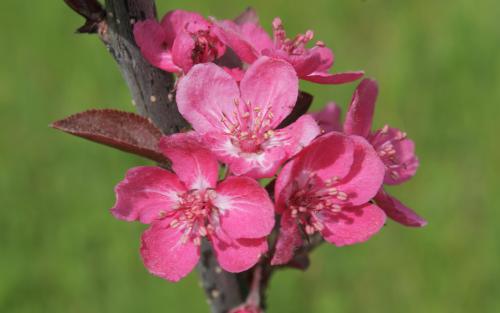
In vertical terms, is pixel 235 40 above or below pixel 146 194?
above

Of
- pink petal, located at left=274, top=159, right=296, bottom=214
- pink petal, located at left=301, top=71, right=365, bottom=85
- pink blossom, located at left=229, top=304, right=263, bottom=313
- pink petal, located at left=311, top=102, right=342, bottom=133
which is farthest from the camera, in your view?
pink petal, located at left=311, top=102, right=342, bottom=133

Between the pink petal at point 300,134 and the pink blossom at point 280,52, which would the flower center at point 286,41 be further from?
the pink petal at point 300,134

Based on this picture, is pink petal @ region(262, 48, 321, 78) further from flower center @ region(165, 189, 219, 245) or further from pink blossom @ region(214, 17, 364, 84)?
flower center @ region(165, 189, 219, 245)

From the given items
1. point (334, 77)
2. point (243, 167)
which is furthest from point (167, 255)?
point (334, 77)

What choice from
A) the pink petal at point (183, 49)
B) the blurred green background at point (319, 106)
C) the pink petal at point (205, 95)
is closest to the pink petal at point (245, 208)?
the pink petal at point (205, 95)

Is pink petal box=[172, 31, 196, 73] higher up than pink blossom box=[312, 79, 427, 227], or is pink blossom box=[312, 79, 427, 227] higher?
pink petal box=[172, 31, 196, 73]

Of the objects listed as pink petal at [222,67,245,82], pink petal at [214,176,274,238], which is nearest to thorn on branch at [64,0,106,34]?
pink petal at [222,67,245,82]

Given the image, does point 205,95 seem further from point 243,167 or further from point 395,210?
point 395,210
